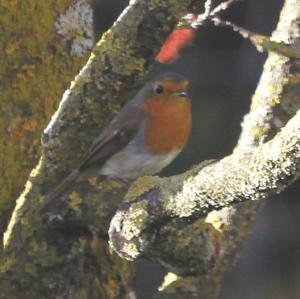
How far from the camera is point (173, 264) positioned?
2.78 meters

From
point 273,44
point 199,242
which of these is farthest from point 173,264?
point 273,44

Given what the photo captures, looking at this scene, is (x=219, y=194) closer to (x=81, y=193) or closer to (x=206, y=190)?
(x=206, y=190)

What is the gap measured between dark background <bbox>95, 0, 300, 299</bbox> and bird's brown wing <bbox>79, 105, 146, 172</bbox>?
1.63 metres

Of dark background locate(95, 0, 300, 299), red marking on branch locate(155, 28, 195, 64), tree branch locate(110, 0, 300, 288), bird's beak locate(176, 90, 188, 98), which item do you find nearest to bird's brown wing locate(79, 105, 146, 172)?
bird's beak locate(176, 90, 188, 98)

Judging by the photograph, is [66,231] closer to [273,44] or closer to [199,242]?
[199,242]

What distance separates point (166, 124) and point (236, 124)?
6.23ft

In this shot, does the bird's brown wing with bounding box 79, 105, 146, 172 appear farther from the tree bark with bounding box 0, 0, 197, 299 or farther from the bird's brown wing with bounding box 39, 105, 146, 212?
the tree bark with bounding box 0, 0, 197, 299

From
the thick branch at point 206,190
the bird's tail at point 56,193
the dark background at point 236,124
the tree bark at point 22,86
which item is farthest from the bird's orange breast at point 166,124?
the dark background at point 236,124

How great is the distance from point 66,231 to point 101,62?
1.28 feet

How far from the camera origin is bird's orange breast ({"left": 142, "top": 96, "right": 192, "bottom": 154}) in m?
3.93

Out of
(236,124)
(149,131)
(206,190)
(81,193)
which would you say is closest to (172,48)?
(81,193)

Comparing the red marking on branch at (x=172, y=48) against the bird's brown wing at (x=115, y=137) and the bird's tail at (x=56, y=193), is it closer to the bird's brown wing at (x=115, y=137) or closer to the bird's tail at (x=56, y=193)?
the bird's brown wing at (x=115, y=137)

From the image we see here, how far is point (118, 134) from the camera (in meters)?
3.85

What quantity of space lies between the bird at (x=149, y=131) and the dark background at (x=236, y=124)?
5.17ft
